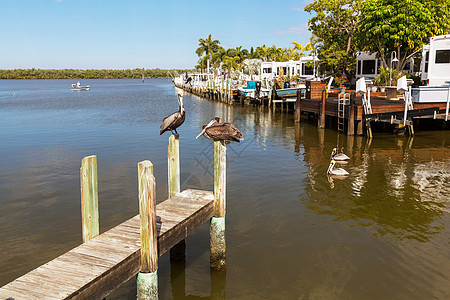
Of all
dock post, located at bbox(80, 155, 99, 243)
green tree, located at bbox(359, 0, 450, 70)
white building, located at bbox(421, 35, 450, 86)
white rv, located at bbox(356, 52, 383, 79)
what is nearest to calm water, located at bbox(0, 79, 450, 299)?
dock post, located at bbox(80, 155, 99, 243)

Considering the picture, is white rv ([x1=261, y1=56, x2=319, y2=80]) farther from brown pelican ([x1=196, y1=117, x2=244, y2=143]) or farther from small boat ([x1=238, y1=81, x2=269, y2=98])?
brown pelican ([x1=196, y1=117, x2=244, y2=143])

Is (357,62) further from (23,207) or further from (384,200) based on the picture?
(23,207)

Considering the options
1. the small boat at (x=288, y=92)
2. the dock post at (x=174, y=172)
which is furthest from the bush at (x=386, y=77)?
the dock post at (x=174, y=172)

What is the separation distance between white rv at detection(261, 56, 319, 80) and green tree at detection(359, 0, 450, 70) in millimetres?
11136

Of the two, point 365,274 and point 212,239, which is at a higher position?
point 212,239

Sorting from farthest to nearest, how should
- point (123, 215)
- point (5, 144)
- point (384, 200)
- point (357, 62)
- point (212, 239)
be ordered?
1. point (357, 62)
2. point (5, 144)
3. point (384, 200)
4. point (123, 215)
5. point (212, 239)

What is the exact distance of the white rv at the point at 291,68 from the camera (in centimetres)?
4522

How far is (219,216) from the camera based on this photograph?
7426mm

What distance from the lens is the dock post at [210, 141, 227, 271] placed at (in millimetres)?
7215

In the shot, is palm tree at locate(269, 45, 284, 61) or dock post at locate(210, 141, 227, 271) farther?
palm tree at locate(269, 45, 284, 61)

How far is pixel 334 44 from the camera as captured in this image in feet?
129

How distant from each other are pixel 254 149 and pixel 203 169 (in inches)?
186

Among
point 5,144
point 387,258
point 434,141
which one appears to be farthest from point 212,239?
point 5,144

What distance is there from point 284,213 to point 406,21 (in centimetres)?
2523
